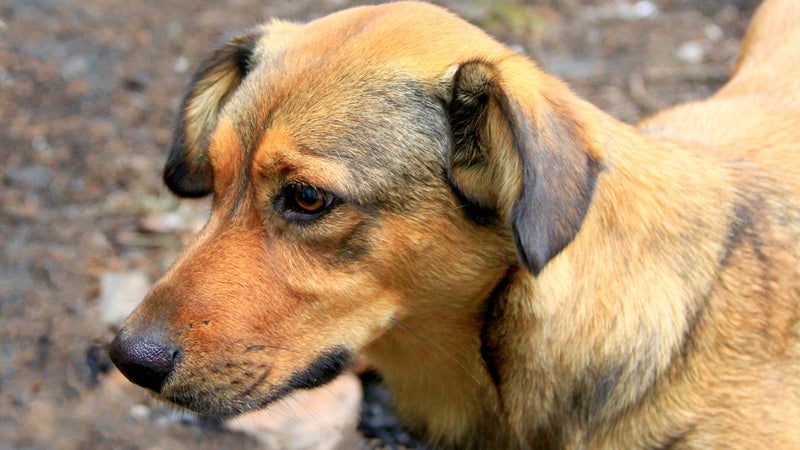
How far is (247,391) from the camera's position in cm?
264

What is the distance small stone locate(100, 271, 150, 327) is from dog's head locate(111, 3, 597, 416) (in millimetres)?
1712

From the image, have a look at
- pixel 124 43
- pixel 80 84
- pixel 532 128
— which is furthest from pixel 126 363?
pixel 124 43

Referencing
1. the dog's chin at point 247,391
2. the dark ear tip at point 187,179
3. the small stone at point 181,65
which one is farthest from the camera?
the small stone at point 181,65

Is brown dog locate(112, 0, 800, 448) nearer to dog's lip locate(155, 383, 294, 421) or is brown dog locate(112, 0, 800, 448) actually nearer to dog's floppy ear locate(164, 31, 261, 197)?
dog's lip locate(155, 383, 294, 421)

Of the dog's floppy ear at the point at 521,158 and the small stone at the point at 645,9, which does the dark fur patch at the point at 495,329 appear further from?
the small stone at the point at 645,9

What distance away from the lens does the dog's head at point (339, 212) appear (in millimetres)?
2506

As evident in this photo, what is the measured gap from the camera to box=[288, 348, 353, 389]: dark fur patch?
269 cm

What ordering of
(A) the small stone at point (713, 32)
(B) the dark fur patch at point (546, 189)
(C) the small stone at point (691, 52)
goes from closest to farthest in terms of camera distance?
(B) the dark fur patch at point (546, 189) < (C) the small stone at point (691, 52) < (A) the small stone at point (713, 32)

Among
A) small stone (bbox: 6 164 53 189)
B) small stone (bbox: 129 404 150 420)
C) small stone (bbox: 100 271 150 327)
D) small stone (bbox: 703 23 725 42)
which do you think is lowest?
small stone (bbox: 129 404 150 420)

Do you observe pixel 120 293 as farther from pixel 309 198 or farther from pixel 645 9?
pixel 645 9

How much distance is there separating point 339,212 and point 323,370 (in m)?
0.54

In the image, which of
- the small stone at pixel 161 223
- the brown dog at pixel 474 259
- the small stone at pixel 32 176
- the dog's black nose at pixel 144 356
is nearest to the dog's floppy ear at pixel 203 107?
the brown dog at pixel 474 259

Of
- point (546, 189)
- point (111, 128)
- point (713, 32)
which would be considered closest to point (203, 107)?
point (546, 189)

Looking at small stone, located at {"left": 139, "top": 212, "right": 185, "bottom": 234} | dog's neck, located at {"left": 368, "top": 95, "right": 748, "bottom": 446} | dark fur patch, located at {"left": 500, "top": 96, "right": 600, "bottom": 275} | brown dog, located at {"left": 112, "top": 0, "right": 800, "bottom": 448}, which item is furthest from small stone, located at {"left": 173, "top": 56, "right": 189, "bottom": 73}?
dark fur patch, located at {"left": 500, "top": 96, "right": 600, "bottom": 275}
